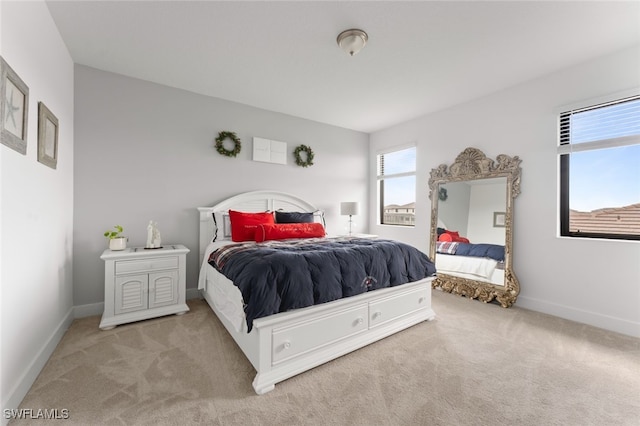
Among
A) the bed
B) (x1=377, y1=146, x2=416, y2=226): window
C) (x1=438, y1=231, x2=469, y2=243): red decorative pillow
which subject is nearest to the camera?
the bed

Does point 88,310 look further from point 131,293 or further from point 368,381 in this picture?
point 368,381

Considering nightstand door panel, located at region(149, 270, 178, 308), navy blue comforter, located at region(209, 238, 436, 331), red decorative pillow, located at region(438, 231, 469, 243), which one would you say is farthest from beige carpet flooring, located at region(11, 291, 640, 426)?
red decorative pillow, located at region(438, 231, 469, 243)

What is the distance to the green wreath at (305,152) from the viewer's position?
14.1ft

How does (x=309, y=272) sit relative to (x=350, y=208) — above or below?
below

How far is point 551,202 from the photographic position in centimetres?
295

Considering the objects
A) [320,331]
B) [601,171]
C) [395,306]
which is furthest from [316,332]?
[601,171]

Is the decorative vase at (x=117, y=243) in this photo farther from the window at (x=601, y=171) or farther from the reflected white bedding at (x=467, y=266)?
the window at (x=601, y=171)

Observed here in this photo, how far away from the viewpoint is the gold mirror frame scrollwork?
3.20 metres

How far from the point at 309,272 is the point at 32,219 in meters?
1.89

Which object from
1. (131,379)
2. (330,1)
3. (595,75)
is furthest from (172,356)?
(595,75)

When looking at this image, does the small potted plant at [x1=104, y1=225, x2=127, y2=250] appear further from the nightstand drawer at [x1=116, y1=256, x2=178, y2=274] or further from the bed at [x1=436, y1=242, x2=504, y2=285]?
the bed at [x1=436, y1=242, x2=504, y2=285]

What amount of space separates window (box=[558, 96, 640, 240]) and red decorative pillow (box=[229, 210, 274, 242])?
341 cm

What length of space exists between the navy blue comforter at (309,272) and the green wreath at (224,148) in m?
1.62

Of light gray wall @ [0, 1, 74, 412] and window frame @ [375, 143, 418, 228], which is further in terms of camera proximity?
window frame @ [375, 143, 418, 228]
